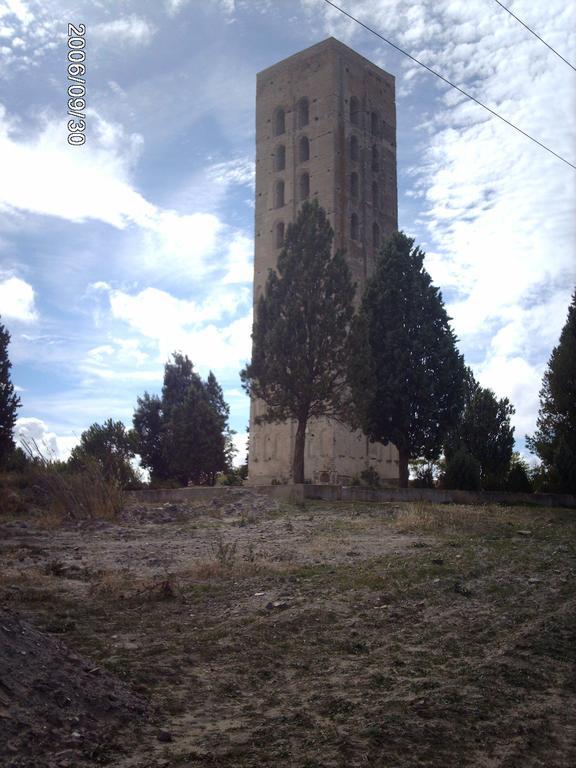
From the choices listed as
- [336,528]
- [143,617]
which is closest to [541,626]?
[143,617]

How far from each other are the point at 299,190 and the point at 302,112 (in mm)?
4822

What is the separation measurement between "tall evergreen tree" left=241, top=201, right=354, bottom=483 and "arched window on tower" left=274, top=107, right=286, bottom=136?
52.6 feet

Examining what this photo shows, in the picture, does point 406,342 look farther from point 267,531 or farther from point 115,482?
point 267,531

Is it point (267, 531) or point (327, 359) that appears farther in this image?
point (327, 359)

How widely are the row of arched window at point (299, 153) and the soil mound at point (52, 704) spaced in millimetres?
40589

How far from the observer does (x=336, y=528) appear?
15.4 meters

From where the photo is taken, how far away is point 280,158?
44344mm

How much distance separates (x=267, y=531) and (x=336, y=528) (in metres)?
1.42

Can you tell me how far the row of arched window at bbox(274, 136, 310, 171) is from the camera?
43.2 metres

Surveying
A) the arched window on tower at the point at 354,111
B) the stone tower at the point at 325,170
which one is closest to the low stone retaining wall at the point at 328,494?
the stone tower at the point at 325,170

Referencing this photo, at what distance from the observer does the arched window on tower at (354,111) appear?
43.2m

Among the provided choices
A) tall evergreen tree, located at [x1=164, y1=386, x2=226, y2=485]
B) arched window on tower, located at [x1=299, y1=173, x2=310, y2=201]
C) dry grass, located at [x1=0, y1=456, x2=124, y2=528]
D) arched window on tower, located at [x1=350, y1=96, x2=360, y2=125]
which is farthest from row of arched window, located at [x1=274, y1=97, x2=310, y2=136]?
dry grass, located at [x1=0, y1=456, x2=124, y2=528]

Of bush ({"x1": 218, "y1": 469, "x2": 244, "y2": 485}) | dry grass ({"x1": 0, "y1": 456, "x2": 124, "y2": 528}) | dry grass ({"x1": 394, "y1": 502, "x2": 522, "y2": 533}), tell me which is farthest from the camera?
bush ({"x1": 218, "y1": 469, "x2": 244, "y2": 485})

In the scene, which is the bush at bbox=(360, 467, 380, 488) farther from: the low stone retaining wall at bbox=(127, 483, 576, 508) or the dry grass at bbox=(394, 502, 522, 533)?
the dry grass at bbox=(394, 502, 522, 533)
